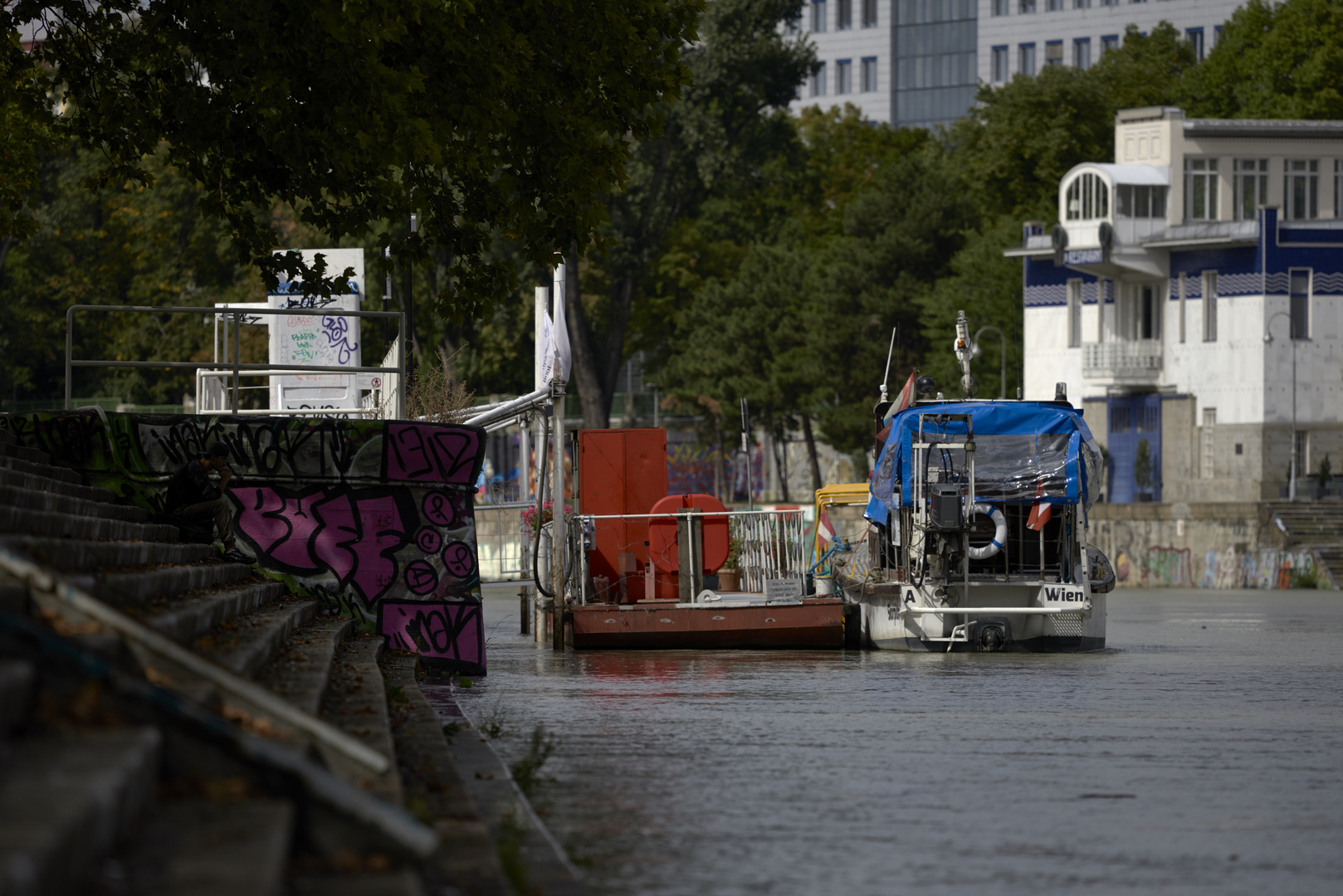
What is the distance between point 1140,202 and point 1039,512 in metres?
46.4

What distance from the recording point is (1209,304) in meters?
65.5

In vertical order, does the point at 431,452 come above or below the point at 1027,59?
below

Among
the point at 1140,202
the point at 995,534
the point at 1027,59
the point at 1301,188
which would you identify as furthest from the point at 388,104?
the point at 1027,59

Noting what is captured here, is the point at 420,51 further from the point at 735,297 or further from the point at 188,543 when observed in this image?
the point at 735,297

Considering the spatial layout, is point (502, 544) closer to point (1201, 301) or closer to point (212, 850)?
point (212, 850)

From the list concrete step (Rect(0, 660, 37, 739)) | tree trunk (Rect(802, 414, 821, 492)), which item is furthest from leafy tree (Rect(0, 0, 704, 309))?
tree trunk (Rect(802, 414, 821, 492))

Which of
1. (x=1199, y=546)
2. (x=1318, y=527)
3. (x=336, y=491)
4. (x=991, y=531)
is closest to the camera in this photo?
→ (x=336, y=491)

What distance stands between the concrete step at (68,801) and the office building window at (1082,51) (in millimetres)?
125999

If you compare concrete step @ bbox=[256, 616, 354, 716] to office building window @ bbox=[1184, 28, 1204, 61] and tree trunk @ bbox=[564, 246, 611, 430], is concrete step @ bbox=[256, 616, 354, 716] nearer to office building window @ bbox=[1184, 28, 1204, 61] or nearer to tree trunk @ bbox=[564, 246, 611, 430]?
tree trunk @ bbox=[564, 246, 611, 430]

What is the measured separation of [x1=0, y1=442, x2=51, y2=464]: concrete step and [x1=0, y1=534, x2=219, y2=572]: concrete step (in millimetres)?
2182

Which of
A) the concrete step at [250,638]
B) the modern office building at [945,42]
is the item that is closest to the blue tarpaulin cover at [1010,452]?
the concrete step at [250,638]

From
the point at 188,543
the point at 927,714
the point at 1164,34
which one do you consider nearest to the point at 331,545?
the point at 188,543

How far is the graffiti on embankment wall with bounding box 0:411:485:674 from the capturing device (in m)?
16.4

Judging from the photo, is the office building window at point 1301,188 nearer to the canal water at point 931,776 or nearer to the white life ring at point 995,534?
the white life ring at point 995,534
